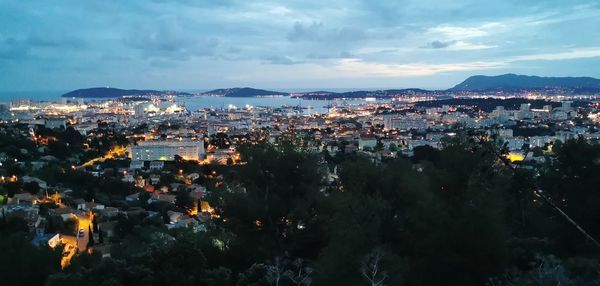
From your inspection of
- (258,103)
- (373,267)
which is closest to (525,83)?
(258,103)

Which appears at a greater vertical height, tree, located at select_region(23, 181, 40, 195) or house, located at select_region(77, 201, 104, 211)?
tree, located at select_region(23, 181, 40, 195)

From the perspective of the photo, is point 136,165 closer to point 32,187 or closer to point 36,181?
point 36,181

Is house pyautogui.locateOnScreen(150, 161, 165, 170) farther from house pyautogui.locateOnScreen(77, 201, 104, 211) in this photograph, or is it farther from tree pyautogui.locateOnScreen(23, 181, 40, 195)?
house pyautogui.locateOnScreen(77, 201, 104, 211)

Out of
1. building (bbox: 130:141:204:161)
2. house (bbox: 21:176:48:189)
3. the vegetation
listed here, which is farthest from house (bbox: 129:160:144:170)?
the vegetation

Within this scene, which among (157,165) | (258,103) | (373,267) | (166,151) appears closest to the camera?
(373,267)

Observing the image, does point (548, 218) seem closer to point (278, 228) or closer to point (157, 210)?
point (278, 228)

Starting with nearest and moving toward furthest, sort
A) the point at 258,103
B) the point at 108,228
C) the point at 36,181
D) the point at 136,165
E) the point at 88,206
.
Answer: the point at 108,228, the point at 88,206, the point at 36,181, the point at 136,165, the point at 258,103
